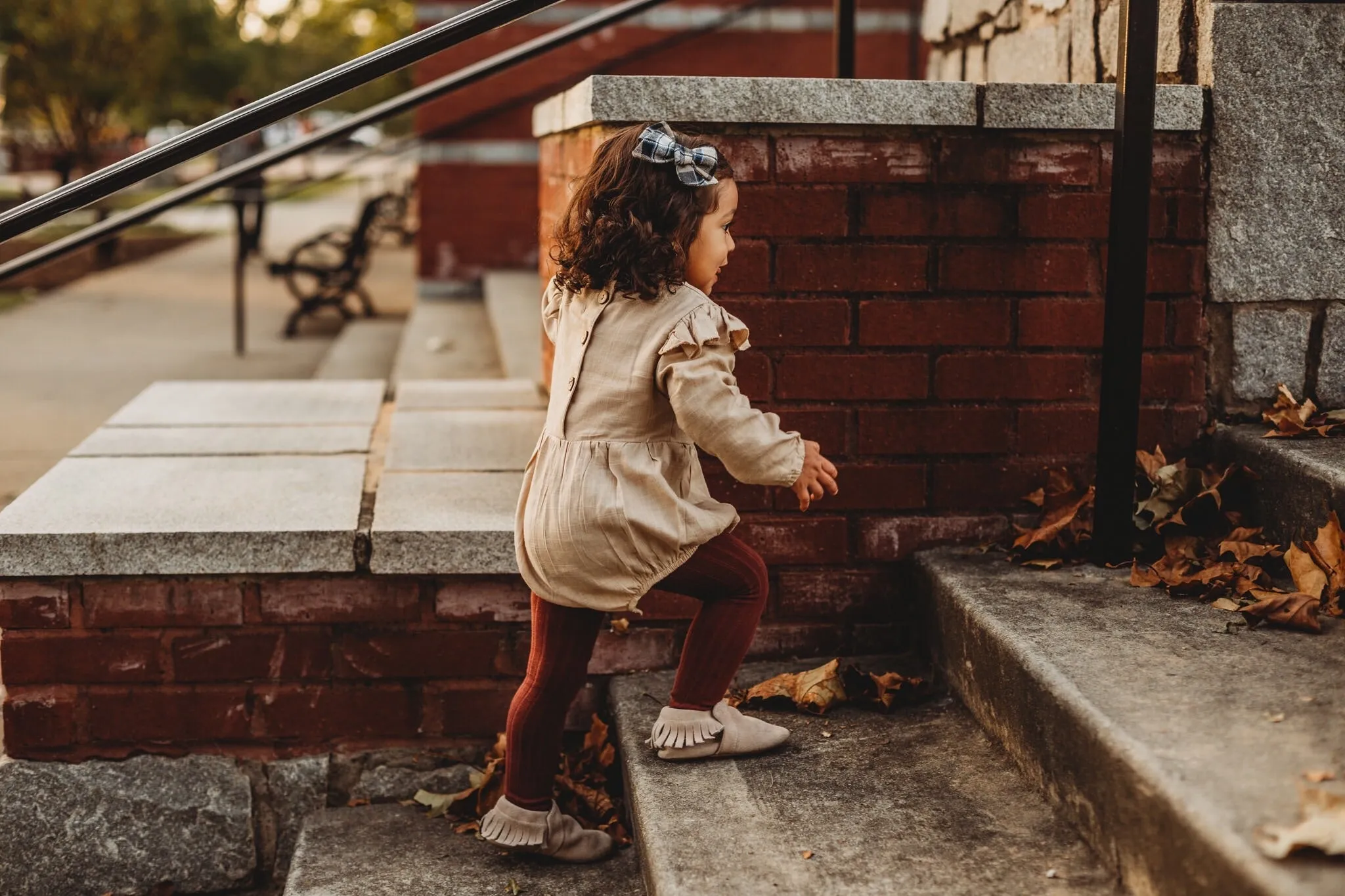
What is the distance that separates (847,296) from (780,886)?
1.29 meters

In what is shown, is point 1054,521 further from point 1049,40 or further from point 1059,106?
point 1049,40

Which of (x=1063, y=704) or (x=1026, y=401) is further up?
(x=1026, y=401)

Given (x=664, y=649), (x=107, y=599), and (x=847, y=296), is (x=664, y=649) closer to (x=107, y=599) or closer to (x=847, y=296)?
(x=847, y=296)

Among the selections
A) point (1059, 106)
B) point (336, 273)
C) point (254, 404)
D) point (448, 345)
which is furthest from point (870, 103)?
point (336, 273)

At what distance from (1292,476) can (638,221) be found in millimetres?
1367

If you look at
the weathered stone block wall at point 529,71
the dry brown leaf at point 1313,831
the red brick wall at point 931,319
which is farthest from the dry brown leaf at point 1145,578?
the weathered stone block wall at point 529,71

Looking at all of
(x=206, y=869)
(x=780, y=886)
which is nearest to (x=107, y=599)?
(x=206, y=869)

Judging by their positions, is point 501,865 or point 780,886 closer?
point 780,886

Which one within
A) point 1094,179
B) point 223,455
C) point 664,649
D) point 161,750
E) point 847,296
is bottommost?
point 161,750

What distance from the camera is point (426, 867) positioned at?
2.51 metres

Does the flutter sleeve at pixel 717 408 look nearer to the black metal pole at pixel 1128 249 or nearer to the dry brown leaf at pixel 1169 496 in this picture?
the black metal pole at pixel 1128 249

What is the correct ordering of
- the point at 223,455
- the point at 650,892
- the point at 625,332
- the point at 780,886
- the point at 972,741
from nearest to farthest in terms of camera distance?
the point at 780,886 → the point at 650,892 → the point at 625,332 → the point at 972,741 → the point at 223,455

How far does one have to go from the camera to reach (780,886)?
1957mm

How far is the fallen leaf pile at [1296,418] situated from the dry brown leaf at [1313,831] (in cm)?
131
